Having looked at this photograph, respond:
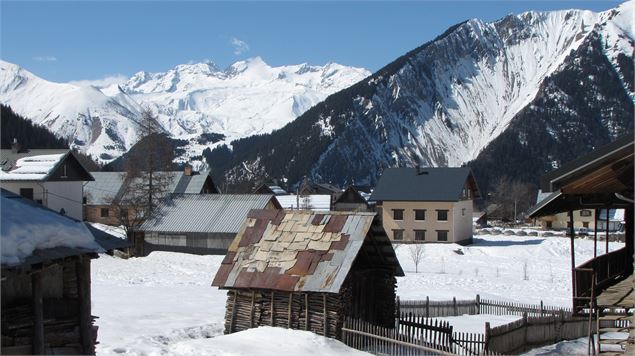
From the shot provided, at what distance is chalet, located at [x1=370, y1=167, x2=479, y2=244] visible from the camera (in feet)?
229

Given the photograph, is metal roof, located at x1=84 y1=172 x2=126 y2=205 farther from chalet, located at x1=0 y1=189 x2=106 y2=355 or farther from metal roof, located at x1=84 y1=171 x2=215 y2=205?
chalet, located at x1=0 y1=189 x2=106 y2=355

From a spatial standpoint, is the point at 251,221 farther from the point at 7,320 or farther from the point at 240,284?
the point at 7,320

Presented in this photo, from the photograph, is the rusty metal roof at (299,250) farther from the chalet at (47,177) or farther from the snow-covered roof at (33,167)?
the snow-covered roof at (33,167)

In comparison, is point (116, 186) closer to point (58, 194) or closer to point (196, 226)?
point (58, 194)

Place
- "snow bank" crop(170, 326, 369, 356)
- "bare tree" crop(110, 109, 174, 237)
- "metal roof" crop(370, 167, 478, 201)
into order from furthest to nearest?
1. "metal roof" crop(370, 167, 478, 201)
2. "bare tree" crop(110, 109, 174, 237)
3. "snow bank" crop(170, 326, 369, 356)

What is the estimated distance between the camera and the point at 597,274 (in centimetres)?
1672

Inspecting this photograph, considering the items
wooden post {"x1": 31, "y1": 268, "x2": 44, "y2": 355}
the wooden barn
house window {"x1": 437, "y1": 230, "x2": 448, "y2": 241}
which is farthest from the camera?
house window {"x1": 437, "y1": 230, "x2": 448, "y2": 241}

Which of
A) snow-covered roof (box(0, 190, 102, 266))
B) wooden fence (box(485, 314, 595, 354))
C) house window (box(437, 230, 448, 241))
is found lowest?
wooden fence (box(485, 314, 595, 354))

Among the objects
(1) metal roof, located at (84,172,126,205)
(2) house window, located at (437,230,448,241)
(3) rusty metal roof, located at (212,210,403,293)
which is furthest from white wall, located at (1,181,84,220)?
(3) rusty metal roof, located at (212,210,403,293)

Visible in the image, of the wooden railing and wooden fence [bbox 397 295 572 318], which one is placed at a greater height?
the wooden railing

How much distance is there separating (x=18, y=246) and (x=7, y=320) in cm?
182

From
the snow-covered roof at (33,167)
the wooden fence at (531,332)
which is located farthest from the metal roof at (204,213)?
the wooden fence at (531,332)

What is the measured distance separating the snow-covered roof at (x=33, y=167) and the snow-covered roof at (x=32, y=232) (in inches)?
1731

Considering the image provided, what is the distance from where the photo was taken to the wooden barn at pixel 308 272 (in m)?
22.4
